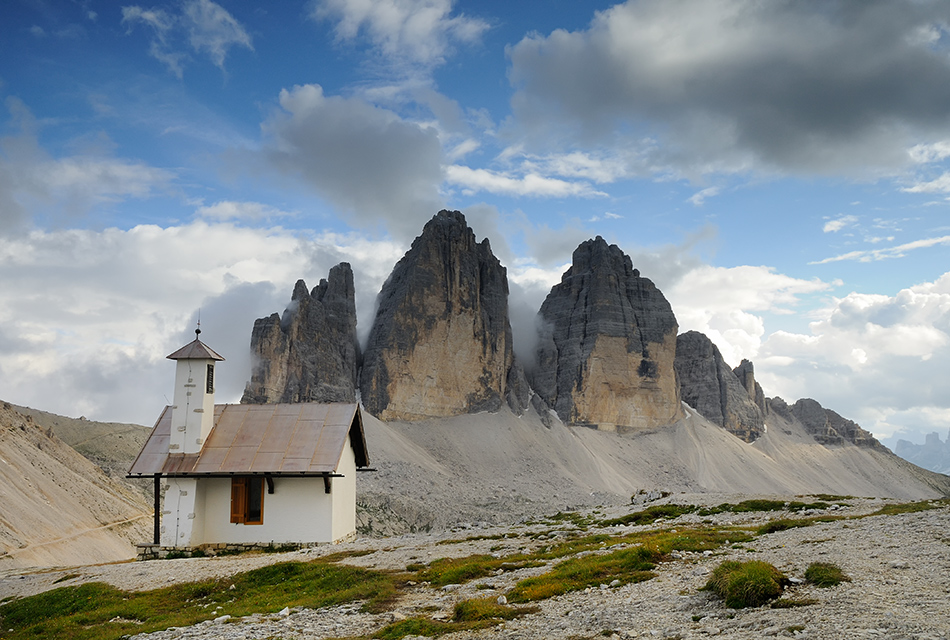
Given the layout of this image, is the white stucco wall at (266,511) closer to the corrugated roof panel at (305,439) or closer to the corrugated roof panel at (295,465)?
the corrugated roof panel at (295,465)

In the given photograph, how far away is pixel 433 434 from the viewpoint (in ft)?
411

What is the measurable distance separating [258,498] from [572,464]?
104 m

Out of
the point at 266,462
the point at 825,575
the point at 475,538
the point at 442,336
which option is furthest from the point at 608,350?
the point at 825,575

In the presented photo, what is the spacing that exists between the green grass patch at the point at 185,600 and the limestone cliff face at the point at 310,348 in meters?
95.4

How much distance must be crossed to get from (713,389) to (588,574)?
17692 centimetres

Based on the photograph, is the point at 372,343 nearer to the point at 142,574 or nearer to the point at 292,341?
the point at 292,341

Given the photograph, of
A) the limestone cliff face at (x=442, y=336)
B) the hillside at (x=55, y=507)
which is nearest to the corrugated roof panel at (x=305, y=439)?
the hillside at (x=55, y=507)

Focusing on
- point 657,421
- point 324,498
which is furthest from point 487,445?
point 324,498

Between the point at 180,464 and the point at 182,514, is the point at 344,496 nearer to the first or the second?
the point at 182,514

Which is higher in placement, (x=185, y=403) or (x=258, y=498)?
(x=185, y=403)

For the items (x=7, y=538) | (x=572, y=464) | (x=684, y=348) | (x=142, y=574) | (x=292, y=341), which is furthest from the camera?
(x=684, y=348)

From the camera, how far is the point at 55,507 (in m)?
48.2

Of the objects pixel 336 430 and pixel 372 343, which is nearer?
pixel 336 430

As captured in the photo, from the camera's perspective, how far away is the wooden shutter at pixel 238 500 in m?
29.7
